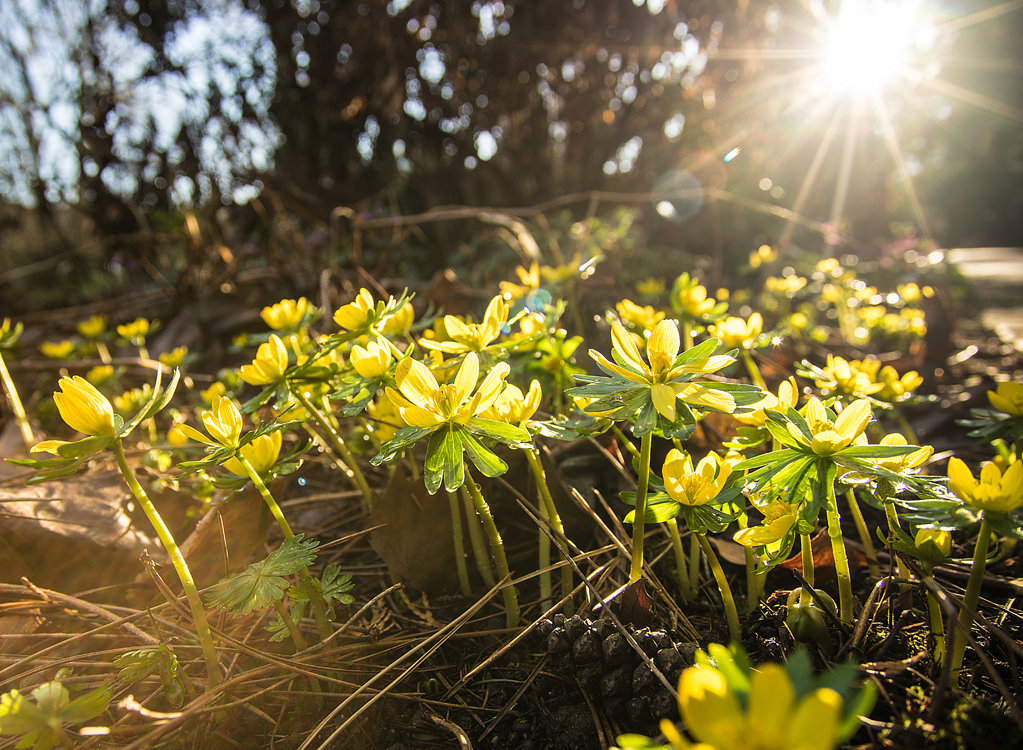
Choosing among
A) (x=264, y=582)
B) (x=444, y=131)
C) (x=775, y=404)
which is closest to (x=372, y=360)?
(x=264, y=582)

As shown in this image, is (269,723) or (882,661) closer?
(882,661)

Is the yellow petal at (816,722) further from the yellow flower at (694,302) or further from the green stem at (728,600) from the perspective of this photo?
the yellow flower at (694,302)

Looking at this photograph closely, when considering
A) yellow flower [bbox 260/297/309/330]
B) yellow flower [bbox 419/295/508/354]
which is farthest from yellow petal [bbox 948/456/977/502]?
yellow flower [bbox 260/297/309/330]

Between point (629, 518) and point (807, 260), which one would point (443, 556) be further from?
point (807, 260)

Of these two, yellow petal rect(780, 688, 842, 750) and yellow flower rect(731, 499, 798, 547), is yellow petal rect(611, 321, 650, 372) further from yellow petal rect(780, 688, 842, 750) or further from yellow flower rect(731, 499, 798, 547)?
yellow petal rect(780, 688, 842, 750)

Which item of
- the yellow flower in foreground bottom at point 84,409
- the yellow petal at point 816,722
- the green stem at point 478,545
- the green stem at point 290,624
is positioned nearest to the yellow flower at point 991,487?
the yellow petal at point 816,722

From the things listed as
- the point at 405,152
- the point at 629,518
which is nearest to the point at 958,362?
the point at 629,518

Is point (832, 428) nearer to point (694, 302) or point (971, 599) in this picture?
point (971, 599)
